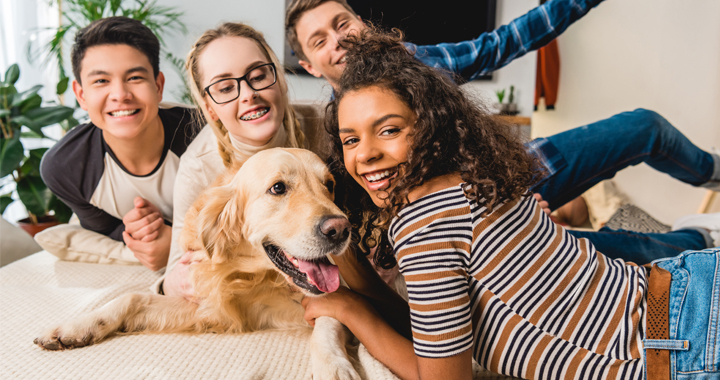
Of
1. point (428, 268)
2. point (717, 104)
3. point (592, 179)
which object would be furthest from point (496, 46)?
point (717, 104)

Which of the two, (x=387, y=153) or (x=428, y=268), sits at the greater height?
(x=387, y=153)

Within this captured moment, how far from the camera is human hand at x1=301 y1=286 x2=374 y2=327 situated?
1172mm

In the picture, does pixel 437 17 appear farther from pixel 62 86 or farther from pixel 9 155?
pixel 9 155

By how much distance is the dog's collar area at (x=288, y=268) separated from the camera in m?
1.16

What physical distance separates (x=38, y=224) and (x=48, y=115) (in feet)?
2.28

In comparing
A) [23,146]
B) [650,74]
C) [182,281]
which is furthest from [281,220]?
[650,74]

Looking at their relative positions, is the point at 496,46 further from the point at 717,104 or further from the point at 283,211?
the point at 717,104

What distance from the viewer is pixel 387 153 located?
0.99m

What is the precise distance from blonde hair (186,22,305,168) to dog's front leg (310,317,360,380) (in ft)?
2.36

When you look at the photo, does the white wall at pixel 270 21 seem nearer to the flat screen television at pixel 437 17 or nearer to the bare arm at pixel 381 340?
the flat screen television at pixel 437 17

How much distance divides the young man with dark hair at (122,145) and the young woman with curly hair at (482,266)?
42.8 inches

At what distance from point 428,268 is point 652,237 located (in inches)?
52.0

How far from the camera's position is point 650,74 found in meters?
4.10

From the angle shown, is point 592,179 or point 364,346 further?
point 592,179
